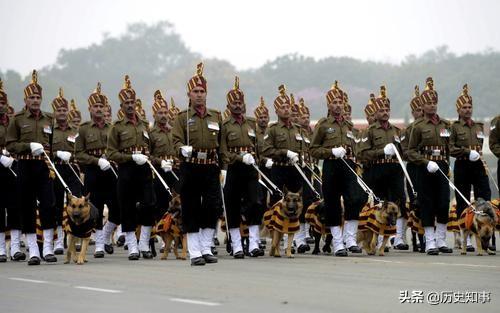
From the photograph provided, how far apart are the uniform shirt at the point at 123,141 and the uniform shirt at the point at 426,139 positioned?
4.24 metres

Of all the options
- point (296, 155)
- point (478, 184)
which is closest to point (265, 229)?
point (296, 155)

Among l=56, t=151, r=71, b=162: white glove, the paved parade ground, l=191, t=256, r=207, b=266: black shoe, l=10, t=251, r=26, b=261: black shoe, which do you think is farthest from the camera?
l=56, t=151, r=71, b=162: white glove

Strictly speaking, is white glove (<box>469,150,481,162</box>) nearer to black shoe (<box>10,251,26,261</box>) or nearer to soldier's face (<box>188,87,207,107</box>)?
soldier's face (<box>188,87,207,107</box>)

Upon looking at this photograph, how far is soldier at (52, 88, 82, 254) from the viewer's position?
73.4 feet

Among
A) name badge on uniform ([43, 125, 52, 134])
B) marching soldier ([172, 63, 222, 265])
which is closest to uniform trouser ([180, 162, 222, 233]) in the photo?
marching soldier ([172, 63, 222, 265])

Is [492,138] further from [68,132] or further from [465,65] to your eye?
[465,65]

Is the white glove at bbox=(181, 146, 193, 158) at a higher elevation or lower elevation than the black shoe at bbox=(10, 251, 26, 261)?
higher

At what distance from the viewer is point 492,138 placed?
22.3 m

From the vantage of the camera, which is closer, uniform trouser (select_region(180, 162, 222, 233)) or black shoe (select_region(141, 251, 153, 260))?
uniform trouser (select_region(180, 162, 222, 233))

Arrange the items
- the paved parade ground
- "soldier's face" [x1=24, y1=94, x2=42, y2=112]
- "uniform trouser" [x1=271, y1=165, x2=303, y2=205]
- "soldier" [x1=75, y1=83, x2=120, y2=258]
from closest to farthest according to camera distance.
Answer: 1. the paved parade ground
2. "soldier's face" [x1=24, y1=94, x2=42, y2=112]
3. "soldier" [x1=75, y1=83, x2=120, y2=258]
4. "uniform trouser" [x1=271, y1=165, x2=303, y2=205]

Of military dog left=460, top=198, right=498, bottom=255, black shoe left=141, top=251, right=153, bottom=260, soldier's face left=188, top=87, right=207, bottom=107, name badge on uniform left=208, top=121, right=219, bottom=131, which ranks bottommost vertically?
black shoe left=141, top=251, right=153, bottom=260

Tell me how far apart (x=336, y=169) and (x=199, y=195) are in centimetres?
303

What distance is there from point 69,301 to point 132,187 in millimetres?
6777

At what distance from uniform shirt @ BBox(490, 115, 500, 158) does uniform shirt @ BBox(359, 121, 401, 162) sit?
58.0 inches
